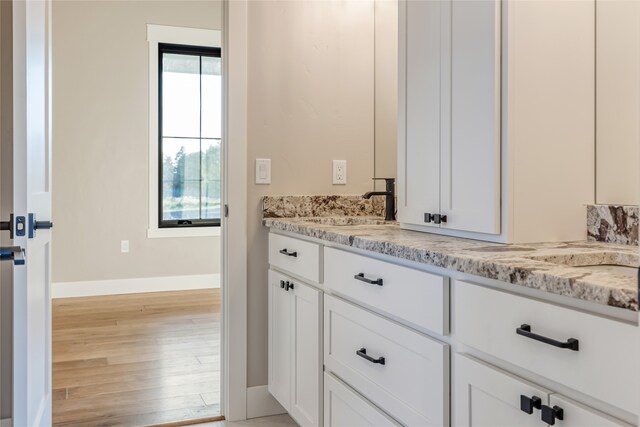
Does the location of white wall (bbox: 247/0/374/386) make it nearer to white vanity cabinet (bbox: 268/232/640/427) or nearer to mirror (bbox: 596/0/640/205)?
white vanity cabinet (bbox: 268/232/640/427)

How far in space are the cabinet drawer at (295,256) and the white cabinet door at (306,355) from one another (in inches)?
2.2

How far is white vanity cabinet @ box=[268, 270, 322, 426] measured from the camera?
79.0 inches

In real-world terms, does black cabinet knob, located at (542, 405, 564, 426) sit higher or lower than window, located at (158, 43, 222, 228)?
lower

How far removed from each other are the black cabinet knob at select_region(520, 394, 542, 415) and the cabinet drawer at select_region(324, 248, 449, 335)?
27cm

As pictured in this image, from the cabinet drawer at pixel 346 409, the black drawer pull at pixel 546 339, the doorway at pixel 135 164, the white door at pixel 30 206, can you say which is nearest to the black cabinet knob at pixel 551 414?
the black drawer pull at pixel 546 339

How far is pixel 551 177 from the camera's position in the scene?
1.54 meters

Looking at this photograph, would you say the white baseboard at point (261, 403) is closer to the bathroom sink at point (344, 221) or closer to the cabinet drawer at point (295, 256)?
the cabinet drawer at point (295, 256)

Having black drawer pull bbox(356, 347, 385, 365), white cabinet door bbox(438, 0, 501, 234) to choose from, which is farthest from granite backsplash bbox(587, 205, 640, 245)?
black drawer pull bbox(356, 347, 385, 365)

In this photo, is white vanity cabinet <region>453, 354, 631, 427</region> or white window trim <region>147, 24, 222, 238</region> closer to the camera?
white vanity cabinet <region>453, 354, 631, 427</region>

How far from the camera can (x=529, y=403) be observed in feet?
3.29

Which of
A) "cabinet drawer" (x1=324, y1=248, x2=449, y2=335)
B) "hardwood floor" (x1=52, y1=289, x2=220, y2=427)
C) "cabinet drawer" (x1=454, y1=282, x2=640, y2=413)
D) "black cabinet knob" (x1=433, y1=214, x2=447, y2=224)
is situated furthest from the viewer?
"hardwood floor" (x1=52, y1=289, x2=220, y2=427)

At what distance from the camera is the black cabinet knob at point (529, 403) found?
3.24 feet

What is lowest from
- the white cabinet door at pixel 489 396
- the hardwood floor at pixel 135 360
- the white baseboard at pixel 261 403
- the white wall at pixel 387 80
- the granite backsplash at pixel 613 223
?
the hardwood floor at pixel 135 360

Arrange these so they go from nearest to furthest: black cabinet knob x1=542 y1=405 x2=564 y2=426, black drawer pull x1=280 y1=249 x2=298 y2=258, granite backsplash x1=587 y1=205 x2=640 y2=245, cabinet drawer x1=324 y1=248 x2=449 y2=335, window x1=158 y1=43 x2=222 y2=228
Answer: black cabinet knob x1=542 y1=405 x2=564 y2=426 < cabinet drawer x1=324 y1=248 x2=449 y2=335 < granite backsplash x1=587 y1=205 x2=640 y2=245 < black drawer pull x1=280 y1=249 x2=298 y2=258 < window x1=158 y1=43 x2=222 y2=228
